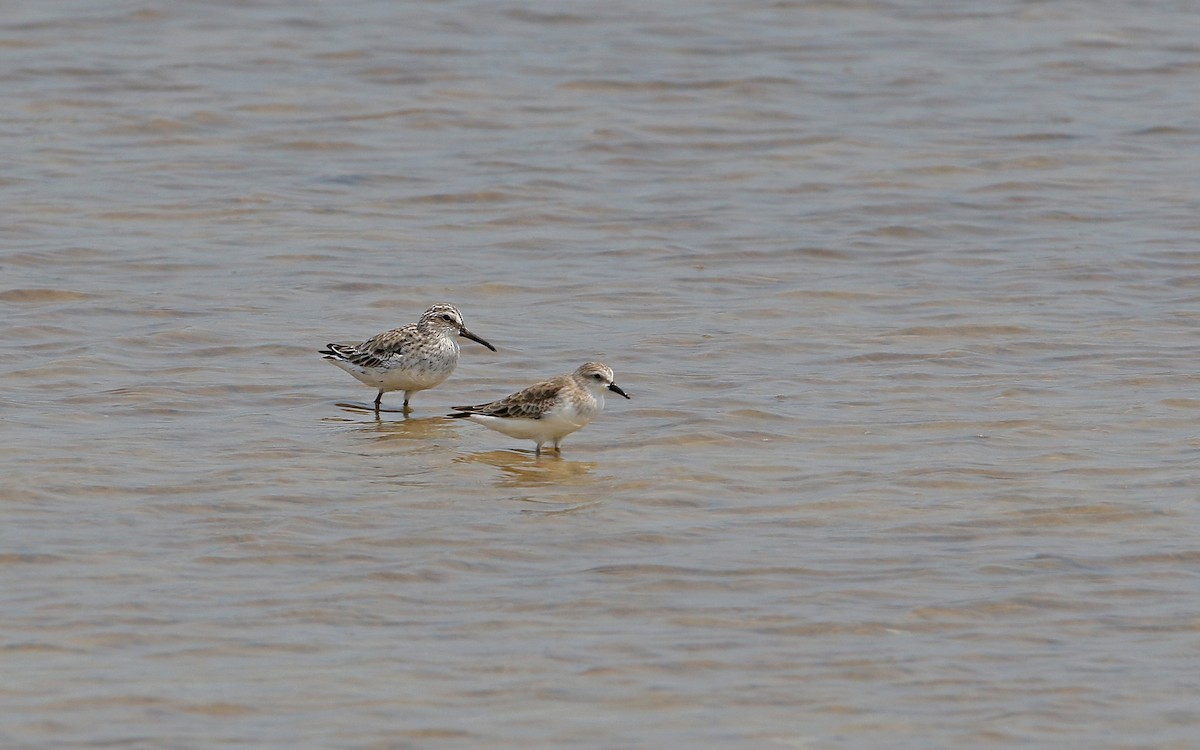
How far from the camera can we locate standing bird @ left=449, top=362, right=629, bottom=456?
1223cm

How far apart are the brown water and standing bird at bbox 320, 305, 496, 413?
312 mm

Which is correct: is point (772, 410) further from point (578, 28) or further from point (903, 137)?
point (578, 28)

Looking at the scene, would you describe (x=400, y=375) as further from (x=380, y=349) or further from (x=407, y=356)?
(x=380, y=349)

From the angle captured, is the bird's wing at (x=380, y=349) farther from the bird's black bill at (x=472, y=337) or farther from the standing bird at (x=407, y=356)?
the bird's black bill at (x=472, y=337)

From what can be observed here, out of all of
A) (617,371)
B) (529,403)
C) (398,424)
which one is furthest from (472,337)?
(529,403)

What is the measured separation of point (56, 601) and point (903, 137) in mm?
15084

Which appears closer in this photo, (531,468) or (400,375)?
(531,468)

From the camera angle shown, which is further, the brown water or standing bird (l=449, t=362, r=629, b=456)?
standing bird (l=449, t=362, r=629, b=456)

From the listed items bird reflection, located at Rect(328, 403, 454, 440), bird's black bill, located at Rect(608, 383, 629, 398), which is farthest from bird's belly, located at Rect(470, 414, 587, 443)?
bird reflection, located at Rect(328, 403, 454, 440)

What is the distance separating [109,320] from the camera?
15578 mm

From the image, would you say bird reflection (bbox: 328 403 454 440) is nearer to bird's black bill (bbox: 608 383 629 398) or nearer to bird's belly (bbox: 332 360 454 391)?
bird's belly (bbox: 332 360 454 391)

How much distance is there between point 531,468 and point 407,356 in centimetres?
173

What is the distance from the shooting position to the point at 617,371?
14484 millimetres

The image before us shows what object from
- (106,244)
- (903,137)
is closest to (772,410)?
(106,244)
